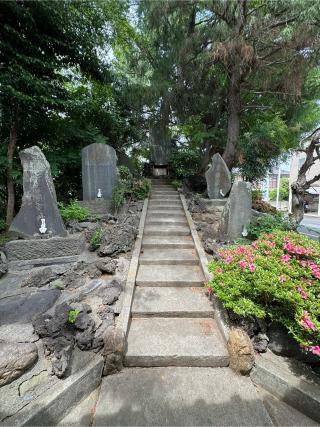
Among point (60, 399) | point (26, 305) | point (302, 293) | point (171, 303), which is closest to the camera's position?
point (60, 399)

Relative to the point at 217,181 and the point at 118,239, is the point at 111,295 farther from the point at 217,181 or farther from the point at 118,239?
the point at 217,181

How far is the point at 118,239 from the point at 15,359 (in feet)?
7.74

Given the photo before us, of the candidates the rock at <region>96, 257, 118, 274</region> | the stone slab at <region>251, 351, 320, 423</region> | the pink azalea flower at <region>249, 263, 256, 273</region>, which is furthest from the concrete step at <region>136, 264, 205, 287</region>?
the stone slab at <region>251, 351, 320, 423</region>

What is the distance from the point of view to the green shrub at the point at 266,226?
156 inches

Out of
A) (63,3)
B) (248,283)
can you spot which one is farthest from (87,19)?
(248,283)

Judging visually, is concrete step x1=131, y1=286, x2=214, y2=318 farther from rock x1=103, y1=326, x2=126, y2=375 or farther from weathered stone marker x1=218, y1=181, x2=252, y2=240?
weathered stone marker x1=218, y1=181, x2=252, y2=240

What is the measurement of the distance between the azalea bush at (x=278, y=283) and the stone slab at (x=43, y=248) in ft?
7.81

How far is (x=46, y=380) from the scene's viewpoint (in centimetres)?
171

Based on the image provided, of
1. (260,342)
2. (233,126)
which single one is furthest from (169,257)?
(233,126)

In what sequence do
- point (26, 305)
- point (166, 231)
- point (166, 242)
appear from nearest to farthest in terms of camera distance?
1. point (26, 305)
2. point (166, 242)
3. point (166, 231)

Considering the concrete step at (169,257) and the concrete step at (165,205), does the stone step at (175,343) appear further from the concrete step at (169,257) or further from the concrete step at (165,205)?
the concrete step at (165,205)

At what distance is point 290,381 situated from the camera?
1.77 m

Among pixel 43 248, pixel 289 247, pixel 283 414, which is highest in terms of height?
pixel 289 247

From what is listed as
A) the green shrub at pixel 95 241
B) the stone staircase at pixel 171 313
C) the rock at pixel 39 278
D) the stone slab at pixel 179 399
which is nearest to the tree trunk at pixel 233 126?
the stone staircase at pixel 171 313
